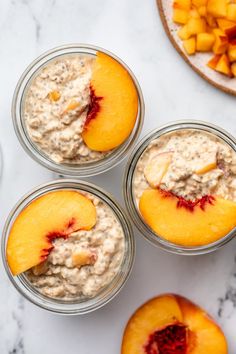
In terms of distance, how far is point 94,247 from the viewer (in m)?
1.37

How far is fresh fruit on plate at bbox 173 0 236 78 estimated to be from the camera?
1.46 metres

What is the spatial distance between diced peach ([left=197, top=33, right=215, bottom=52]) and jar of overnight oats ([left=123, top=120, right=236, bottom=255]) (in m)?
0.20

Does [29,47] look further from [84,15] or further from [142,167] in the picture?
[142,167]

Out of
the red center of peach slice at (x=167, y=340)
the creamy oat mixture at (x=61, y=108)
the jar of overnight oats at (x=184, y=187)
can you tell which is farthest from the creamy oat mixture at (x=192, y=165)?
the red center of peach slice at (x=167, y=340)

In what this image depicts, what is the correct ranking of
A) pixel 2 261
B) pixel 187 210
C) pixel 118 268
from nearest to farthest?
pixel 187 210 < pixel 118 268 < pixel 2 261

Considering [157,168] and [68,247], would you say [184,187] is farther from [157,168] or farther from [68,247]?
[68,247]

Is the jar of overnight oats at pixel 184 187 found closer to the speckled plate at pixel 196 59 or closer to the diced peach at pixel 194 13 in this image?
the speckled plate at pixel 196 59

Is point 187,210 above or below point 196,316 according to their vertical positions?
above

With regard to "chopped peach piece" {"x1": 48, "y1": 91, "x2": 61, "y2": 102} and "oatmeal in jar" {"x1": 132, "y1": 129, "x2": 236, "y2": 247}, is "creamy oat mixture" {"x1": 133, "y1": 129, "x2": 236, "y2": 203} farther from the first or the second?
"chopped peach piece" {"x1": 48, "y1": 91, "x2": 61, "y2": 102}

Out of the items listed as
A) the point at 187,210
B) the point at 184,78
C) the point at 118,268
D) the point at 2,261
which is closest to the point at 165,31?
the point at 184,78

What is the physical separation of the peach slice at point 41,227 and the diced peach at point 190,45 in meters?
0.46

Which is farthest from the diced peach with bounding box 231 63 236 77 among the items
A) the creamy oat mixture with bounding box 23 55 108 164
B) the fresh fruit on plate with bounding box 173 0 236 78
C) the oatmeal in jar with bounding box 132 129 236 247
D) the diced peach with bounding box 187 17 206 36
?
the creamy oat mixture with bounding box 23 55 108 164

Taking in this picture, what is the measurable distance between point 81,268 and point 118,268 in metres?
0.09

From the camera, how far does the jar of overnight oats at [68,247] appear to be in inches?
52.6
